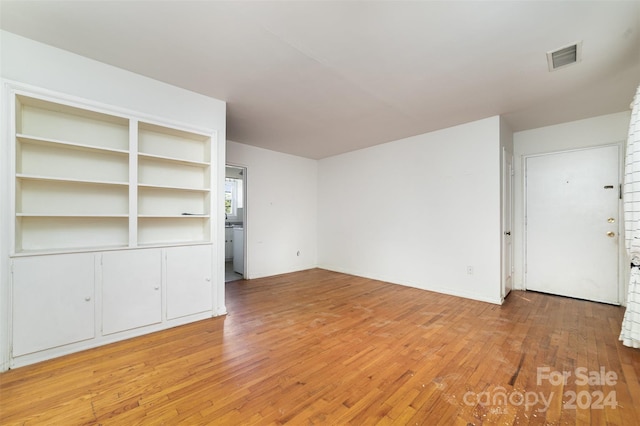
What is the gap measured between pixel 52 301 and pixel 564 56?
488 centimetres

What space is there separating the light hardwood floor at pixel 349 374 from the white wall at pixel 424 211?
2.90 feet

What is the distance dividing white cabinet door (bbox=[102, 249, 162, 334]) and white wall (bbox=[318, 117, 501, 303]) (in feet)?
11.8

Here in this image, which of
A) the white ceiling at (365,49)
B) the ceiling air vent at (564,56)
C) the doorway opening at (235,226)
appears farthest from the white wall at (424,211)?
the doorway opening at (235,226)

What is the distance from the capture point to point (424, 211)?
412 centimetres

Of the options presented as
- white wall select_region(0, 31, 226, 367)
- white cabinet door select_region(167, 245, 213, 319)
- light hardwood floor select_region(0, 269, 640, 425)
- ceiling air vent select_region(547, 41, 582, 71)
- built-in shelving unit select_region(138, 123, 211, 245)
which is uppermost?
ceiling air vent select_region(547, 41, 582, 71)

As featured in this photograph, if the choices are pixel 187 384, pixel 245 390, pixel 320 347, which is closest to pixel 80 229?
pixel 187 384

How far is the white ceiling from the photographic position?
1673 mm

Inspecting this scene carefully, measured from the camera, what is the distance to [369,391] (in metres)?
1.66

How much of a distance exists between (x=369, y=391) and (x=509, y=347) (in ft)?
4.91

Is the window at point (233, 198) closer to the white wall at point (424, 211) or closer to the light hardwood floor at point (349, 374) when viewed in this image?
the white wall at point (424, 211)

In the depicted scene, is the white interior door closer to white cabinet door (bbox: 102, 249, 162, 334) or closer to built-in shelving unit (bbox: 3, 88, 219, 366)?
built-in shelving unit (bbox: 3, 88, 219, 366)

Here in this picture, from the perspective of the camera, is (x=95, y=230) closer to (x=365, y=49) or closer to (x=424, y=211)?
(x=365, y=49)

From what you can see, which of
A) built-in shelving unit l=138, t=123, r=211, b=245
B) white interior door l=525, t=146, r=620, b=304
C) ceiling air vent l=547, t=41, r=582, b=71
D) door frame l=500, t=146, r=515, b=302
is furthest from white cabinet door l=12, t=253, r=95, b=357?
white interior door l=525, t=146, r=620, b=304

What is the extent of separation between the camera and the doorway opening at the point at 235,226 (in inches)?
203
